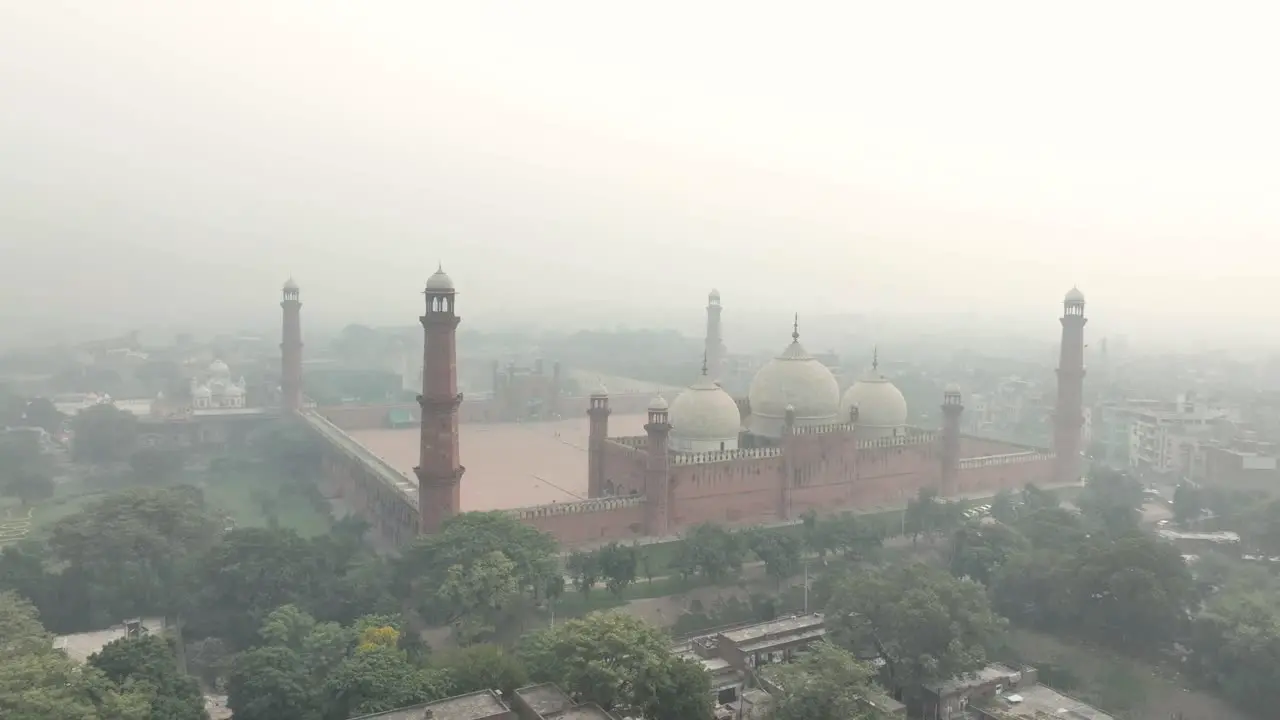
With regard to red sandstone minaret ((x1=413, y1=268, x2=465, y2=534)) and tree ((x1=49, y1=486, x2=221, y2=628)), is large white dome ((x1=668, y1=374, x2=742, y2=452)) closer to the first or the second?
red sandstone minaret ((x1=413, y1=268, x2=465, y2=534))

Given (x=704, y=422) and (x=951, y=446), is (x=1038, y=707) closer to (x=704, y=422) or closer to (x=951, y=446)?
(x=704, y=422)

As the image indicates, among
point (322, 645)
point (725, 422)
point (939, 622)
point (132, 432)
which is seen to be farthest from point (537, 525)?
point (132, 432)

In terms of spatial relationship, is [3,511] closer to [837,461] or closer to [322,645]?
[322,645]

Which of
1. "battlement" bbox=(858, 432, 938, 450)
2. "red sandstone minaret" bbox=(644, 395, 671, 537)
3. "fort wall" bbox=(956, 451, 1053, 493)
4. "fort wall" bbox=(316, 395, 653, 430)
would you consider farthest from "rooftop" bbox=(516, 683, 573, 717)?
"fort wall" bbox=(316, 395, 653, 430)

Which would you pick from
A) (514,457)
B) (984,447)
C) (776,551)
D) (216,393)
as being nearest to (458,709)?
(776,551)

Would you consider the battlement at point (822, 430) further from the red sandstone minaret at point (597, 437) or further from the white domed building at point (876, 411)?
the red sandstone minaret at point (597, 437)

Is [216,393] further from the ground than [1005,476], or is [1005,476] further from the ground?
[216,393]

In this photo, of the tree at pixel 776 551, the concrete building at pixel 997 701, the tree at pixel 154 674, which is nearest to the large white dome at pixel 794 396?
the tree at pixel 776 551
